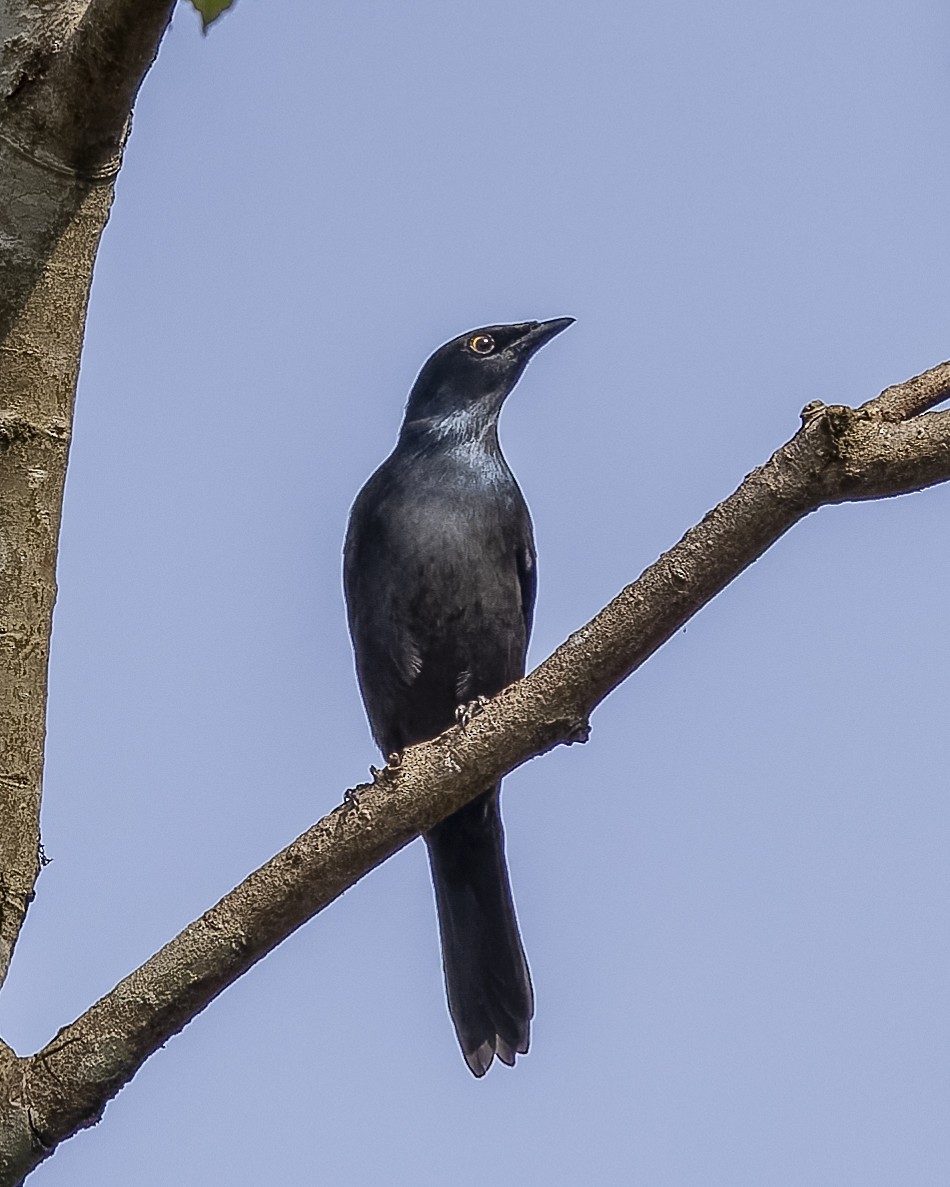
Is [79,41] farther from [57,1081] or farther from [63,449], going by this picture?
[57,1081]

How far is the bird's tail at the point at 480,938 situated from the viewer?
20.7ft

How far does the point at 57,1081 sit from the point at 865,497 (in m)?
1.69

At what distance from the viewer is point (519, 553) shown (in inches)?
267

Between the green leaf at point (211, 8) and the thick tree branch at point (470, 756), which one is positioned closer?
the green leaf at point (211, 8)

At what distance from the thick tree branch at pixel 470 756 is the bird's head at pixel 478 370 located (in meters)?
4.45

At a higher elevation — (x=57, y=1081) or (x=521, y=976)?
(x=521, y=976)

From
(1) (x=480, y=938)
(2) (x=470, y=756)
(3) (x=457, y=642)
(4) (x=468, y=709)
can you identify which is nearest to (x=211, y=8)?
(2) (x=470, y=756)

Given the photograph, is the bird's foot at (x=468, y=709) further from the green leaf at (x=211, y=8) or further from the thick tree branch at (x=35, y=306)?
the green leaf at (x=211, y=8)

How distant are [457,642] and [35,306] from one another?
374cm

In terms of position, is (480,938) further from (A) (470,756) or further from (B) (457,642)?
(A) (470,756)

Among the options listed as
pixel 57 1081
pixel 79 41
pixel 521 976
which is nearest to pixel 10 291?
pixel 79 41

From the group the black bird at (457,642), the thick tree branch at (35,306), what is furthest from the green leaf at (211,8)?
the black bird at (457,642)

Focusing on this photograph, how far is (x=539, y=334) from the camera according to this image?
Answer: 298 inches

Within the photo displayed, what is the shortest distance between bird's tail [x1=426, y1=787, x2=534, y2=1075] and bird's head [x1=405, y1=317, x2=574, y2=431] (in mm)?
1784
